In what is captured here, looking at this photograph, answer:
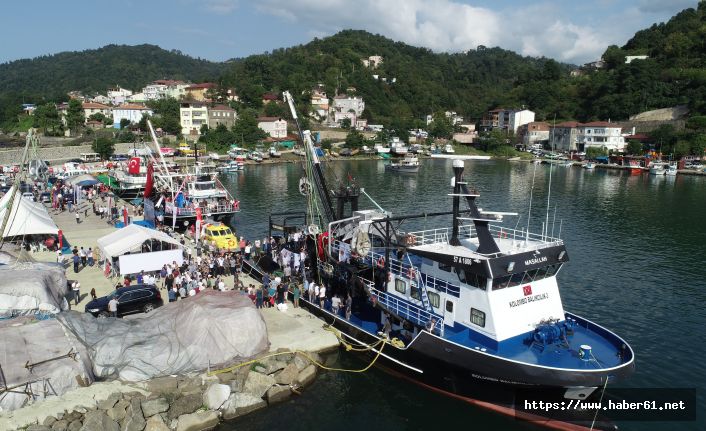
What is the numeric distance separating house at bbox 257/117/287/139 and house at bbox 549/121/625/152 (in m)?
69.9

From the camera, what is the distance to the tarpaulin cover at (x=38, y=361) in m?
14.3

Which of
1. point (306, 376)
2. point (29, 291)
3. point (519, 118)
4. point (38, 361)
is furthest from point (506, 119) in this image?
point (38, 361)

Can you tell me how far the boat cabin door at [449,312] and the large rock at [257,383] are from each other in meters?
6.56

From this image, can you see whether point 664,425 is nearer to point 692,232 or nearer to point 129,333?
point 129,333

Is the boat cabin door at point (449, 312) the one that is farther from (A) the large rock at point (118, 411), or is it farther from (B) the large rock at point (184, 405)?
(A) the large rock at point (118, 411)

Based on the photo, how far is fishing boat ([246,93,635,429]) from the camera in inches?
612

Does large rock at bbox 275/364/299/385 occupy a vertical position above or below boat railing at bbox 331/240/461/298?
below

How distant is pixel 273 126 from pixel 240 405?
125 metres

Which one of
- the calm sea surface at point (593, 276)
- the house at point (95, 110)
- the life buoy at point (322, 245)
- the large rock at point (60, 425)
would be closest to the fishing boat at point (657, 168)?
the calm sea surface at point (593, 276)

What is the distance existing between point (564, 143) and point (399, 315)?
123739 millimetres

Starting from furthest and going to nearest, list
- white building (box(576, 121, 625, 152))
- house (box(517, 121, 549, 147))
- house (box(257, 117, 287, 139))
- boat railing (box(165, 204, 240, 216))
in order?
house (box(517, 121, 549, 147)) → house (box(257, 117, 287, 139)) → white building (box(576, 121, 625, 152)) → boat railing (box(165, 204, 240, 216))

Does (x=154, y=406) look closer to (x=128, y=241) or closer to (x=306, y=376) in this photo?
(x=306, y=376)

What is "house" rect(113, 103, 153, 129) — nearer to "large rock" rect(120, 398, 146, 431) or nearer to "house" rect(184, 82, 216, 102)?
"house" rect(184, 82, 216, 102)

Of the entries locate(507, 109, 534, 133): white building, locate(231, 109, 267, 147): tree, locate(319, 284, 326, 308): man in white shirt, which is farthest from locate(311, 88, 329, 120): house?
locate(319, 284, 326, 308): man in white shirt
